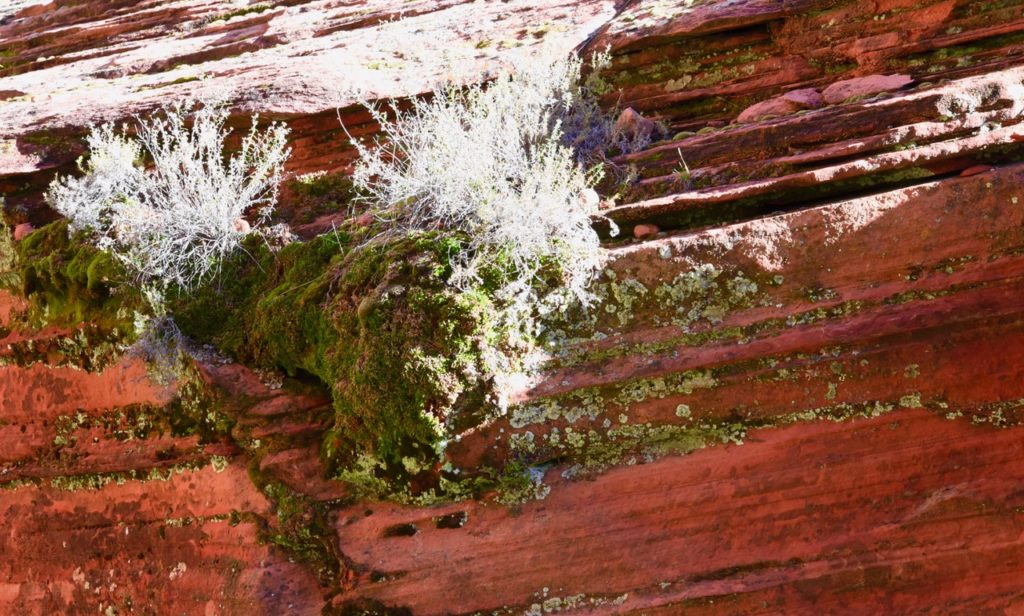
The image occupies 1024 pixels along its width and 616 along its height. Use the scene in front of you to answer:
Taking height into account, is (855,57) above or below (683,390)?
above

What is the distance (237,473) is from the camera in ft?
14.0

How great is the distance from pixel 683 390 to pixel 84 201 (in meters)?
3.65

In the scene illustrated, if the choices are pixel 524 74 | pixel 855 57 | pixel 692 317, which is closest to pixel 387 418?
pixel 692 317

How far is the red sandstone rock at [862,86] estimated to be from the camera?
4.23 m

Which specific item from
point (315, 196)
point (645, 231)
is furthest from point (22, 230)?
point (645, 231)

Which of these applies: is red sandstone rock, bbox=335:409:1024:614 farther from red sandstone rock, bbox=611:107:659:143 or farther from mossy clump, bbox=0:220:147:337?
mossy clump, bbox=0:220:147:337

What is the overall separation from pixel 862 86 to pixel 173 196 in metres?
3.77

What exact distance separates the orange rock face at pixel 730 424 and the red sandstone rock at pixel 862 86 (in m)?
0.02

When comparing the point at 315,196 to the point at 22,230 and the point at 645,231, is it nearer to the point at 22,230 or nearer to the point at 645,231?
the point at 22,230

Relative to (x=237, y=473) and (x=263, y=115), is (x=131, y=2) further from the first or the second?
(x=237, y=473)

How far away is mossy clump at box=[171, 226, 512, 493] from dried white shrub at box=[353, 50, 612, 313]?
17cm

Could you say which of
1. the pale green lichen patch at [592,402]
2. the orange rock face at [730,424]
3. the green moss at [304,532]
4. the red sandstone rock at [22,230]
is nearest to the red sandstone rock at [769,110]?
the orange rock face at [730,424]

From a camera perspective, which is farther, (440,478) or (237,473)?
(237,473)

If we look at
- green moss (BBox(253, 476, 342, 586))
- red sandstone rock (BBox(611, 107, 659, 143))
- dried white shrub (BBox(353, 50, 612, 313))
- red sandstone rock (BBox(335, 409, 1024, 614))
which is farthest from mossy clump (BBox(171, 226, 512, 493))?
red sandstone rock (BBox(611, 107, 659, 143))
